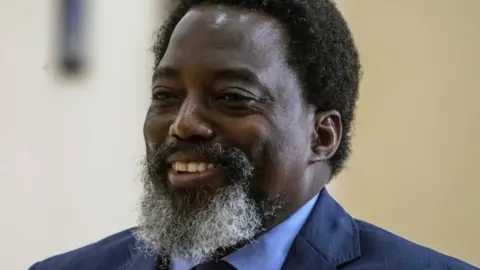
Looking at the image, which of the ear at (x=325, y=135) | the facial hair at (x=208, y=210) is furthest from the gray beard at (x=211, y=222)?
the ear at (x=325, y=135)

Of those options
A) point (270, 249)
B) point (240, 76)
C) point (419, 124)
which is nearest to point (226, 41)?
point (240, 76)

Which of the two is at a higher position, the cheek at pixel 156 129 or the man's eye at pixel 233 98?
the man's eye at pixel 233 98

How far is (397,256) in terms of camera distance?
1.12 meters

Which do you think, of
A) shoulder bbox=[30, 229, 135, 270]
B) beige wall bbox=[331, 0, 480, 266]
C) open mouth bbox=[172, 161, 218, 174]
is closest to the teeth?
open mouth bbox=[172, 161, 218, 174]

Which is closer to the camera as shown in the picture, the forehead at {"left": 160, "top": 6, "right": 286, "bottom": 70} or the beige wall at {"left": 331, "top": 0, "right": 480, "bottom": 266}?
the forehead at {"left": 160, "top": 6, "right": 286, "bottom": 70}

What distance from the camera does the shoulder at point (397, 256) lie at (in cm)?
110

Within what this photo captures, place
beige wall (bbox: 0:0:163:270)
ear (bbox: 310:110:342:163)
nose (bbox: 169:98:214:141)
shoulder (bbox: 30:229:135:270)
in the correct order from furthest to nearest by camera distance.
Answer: beige wall (bbox: 0:0:163:270) < shoulder (bbox: 30:229:135:270) < ear (bbox: 310:110:342:163) < nose (bbox: 169:98:214:141)

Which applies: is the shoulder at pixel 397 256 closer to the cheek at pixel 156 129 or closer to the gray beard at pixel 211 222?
the gray beard at pixel 211 222

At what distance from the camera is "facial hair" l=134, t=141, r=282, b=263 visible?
3.47 ft

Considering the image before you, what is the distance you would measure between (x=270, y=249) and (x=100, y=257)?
328mm

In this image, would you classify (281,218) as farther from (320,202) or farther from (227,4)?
(227,4)

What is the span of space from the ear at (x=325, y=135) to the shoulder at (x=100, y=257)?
1.19 feet

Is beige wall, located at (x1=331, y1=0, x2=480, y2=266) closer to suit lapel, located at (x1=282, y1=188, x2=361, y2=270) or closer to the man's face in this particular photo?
suit lapel, located at (x1=282, y1=188, x2=361, y2=270)

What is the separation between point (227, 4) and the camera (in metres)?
1.12
